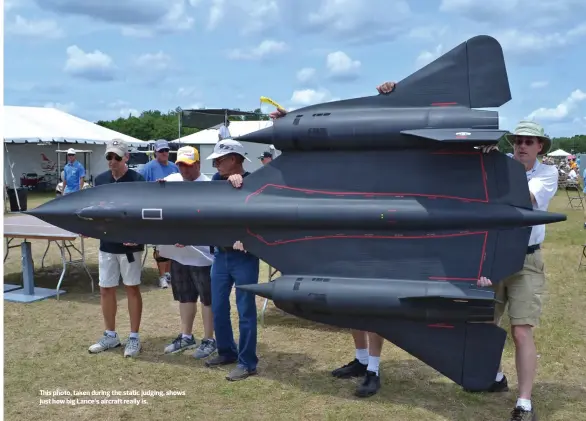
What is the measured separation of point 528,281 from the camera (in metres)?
3.84

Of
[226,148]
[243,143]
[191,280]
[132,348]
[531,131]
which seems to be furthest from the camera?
[243,143]

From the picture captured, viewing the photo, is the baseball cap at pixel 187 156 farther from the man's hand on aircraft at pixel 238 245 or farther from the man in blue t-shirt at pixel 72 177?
the man in blue t-shirt at pixel 72 177

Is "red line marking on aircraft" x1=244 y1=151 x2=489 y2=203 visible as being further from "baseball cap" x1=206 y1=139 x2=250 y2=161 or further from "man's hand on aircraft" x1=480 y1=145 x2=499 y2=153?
"baseball cap" x1=206 y1=139 x2=250 y2=161

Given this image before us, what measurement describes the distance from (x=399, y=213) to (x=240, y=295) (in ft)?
5.39

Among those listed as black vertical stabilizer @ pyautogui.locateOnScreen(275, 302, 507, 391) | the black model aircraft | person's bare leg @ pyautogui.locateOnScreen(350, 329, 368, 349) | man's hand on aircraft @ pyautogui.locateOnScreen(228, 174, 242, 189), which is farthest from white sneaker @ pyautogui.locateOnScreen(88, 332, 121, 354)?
black vertical stabilizer @ pyautogui.locateOnScreen(275, 302, 507, 391)

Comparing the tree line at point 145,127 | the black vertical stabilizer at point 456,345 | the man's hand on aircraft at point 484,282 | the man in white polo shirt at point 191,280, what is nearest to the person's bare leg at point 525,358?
the black vertical stabilizer at point 456,345

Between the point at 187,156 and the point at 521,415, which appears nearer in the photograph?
the point at 521,415

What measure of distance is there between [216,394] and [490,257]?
243cm

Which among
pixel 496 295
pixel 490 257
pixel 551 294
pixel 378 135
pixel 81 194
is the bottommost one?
pixel 551 294

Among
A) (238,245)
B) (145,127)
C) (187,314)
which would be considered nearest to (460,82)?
(238,245)

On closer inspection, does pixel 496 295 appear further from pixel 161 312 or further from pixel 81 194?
pixel 161 312

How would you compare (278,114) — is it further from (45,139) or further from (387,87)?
(45,139)

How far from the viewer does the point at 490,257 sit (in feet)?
12.3

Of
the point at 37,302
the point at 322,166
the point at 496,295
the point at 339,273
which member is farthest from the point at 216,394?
the point at 37,302
